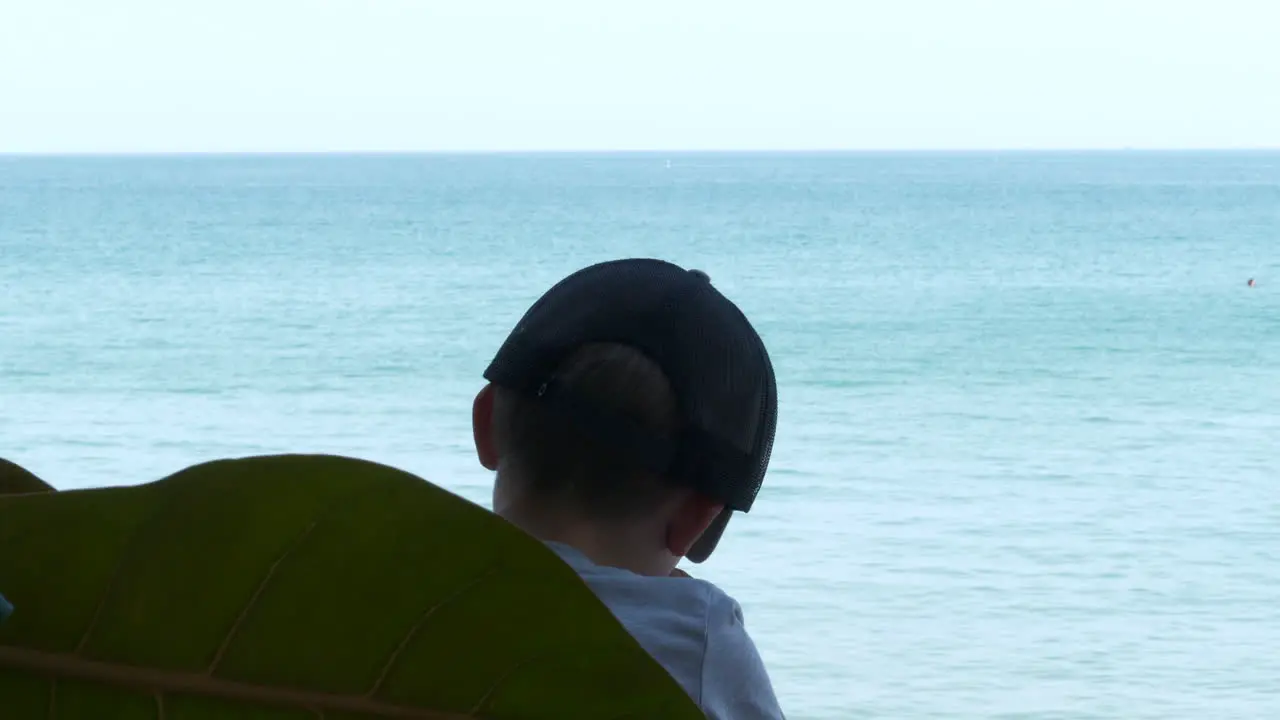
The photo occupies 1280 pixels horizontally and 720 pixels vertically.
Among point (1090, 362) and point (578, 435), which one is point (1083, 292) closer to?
point (1090, 362)

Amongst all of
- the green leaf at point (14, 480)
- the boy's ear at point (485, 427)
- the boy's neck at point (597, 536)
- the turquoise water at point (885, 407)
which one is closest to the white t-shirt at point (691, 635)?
the boy's neck at point (597, 536)

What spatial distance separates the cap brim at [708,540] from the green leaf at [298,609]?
1022mm

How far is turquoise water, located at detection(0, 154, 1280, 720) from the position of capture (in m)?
7.48

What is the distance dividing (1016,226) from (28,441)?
105 feet

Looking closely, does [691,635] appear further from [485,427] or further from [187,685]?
[187,685]

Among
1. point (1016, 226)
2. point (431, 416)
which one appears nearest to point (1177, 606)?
point (431, 416)

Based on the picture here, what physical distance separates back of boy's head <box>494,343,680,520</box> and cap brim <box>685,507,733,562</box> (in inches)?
5.0

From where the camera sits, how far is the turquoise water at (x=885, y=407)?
24.6 feet

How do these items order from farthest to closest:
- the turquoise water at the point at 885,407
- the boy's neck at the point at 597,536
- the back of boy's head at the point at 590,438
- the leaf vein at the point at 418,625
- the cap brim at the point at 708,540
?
the turquoise water at the point at 885,407, the cap brim at the point at 708,540, the boy's neck at the point at 597,536, the back of boy's head at the point at 590,438, the leaf vein at the point at 418,625

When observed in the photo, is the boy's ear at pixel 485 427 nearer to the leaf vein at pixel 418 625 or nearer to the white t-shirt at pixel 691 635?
the white t-shirt at pixel 691 635

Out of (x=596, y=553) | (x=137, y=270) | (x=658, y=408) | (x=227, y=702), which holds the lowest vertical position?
(x=137, y=270)

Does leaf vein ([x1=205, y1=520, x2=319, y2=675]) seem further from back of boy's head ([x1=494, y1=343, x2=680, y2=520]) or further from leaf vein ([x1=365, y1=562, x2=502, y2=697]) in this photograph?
back of boy's head ([x1=494, y1=343, x2=680, y2=520])

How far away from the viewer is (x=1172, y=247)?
33594 mm

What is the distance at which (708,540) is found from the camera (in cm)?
124
